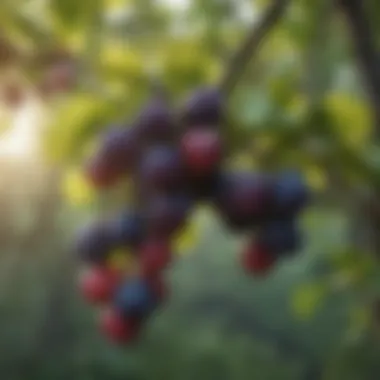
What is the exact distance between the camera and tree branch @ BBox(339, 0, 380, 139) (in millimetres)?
372

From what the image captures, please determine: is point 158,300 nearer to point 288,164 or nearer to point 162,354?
point 288,164

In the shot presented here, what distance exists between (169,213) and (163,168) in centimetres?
2

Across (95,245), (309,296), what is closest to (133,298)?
(95,245)

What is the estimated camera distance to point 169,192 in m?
0.34

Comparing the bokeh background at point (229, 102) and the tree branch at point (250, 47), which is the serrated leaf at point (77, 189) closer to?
the bokeh background at point (229, 102)

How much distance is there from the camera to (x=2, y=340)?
108cm

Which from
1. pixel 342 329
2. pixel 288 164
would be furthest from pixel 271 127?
pixel 342 329

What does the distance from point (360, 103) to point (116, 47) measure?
0.10m

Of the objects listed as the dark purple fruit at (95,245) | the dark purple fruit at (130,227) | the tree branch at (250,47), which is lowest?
the dark purple fruit at (130,227)

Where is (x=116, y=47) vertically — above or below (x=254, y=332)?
below

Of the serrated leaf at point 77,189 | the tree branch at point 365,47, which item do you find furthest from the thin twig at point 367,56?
the serrated leaf at point 77,189

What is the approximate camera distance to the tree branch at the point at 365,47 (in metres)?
0.37

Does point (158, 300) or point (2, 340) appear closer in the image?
point (158, 300)

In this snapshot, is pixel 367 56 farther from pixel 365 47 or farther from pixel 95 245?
pixel 95 245
